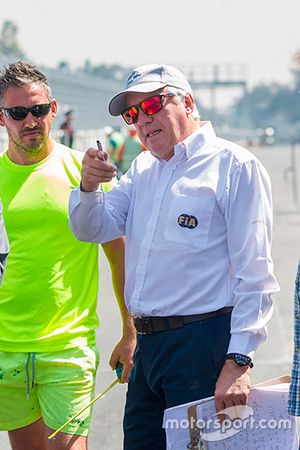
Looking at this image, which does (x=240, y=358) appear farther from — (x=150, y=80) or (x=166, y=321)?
(x=150, y=80)

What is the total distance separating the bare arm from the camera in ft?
15.5

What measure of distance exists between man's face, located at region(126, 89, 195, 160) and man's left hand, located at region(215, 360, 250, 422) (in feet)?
2.67

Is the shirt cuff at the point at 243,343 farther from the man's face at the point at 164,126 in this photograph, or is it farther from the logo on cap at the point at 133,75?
the logo on cap at the point at 133,75

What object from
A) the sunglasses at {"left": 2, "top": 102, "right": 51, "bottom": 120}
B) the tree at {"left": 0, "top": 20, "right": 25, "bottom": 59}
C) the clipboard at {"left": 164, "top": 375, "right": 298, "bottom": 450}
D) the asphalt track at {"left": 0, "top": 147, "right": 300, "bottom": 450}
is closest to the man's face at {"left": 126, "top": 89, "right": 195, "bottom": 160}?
the sunglasses at {"left": 2, "top": 102, "right": 51, "bottom": 120}

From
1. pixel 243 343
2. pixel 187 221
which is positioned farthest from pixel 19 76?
pixel 243 343

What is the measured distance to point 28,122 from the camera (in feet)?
15.5

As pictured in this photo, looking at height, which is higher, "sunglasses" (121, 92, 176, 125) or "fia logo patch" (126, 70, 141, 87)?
"fia logo patch" (126, 70, 141, 87)

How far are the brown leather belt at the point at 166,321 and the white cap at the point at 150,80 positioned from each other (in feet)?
2.59

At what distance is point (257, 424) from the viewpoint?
12.2 feet

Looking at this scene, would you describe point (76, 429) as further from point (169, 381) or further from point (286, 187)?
point (286, 187)

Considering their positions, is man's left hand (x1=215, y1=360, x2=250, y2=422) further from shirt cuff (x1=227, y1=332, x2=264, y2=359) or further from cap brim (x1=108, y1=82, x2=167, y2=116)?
cap brim (x1=108, y1=82, x2=167, y2=116)

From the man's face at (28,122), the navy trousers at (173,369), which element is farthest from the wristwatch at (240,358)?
the man's face at (28,122)

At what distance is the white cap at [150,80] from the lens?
4094mm

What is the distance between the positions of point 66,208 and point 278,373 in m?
3.95
